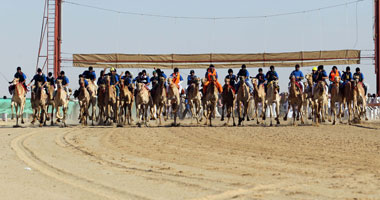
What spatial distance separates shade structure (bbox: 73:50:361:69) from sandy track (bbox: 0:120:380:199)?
3022 centimetres

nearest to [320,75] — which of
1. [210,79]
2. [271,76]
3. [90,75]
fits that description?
[271,76]

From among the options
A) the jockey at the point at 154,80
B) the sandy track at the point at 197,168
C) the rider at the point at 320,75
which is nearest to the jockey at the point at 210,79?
the jockey at the point at 154,80

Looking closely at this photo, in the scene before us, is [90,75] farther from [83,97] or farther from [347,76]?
[347,76]

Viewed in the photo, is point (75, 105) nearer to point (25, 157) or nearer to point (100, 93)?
point (100, 93)

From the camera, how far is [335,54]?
49812 mm

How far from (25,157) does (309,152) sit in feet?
21.0

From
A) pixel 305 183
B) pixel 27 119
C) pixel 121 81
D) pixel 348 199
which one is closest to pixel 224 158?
pixel 305 183

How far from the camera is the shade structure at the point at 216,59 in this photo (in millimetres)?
49938

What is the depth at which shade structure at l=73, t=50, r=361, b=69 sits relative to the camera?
1966 inches

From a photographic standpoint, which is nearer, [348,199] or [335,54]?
[348,199]

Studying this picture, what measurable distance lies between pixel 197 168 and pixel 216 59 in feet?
129

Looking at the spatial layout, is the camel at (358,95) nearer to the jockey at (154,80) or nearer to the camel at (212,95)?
the camel at (212,95)

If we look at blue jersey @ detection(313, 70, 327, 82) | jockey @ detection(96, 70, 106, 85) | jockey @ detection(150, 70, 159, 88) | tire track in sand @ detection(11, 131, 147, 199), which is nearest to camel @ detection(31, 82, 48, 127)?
jockey @ detection(96, 70, 106, 85)

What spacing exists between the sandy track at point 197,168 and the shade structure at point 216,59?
30.2 metres
